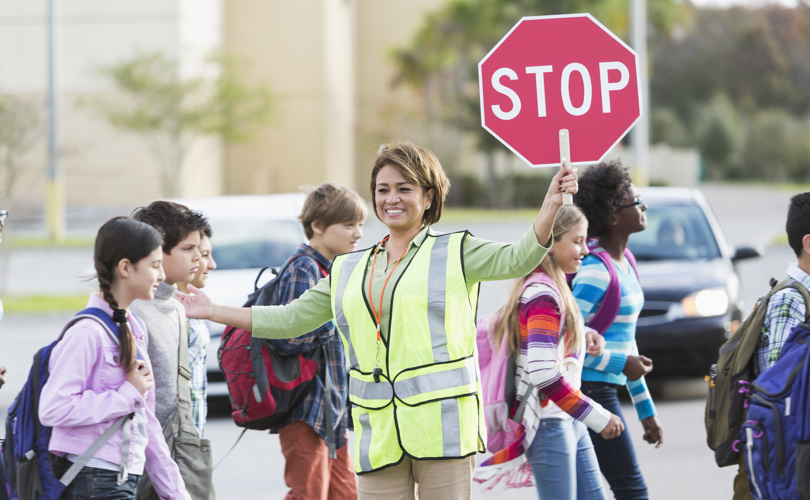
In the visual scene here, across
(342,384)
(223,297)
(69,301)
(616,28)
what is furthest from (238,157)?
(342,384)

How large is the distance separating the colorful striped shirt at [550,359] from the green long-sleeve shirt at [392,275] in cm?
62

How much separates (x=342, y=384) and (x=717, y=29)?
76.2 metres

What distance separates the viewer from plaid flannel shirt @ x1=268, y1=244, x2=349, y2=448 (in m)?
4.52

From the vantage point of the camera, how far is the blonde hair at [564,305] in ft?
12.8

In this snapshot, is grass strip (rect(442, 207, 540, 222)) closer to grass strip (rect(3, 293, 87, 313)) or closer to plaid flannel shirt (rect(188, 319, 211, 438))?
grass strip (rect(3, 293, 87, 313))

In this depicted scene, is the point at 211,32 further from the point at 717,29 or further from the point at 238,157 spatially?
the point at 717,29

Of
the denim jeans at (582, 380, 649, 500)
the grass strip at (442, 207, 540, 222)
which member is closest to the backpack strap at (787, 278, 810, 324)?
the denim jeans at (582, 380, 649, 500)

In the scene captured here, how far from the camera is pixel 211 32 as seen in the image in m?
37.4

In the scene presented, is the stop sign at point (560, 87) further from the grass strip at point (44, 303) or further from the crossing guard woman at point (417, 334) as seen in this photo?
the grass strip at point (44, 303)

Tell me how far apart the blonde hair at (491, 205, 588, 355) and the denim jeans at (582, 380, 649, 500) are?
495 mm

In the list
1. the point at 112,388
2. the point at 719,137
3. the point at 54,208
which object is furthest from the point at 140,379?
the point at 719,137

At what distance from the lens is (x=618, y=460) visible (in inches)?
170

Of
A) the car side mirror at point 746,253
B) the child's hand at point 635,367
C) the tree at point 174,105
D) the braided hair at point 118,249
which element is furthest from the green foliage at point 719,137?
the braided hair at point 118,249

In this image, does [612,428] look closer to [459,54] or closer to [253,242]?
[253,242]
